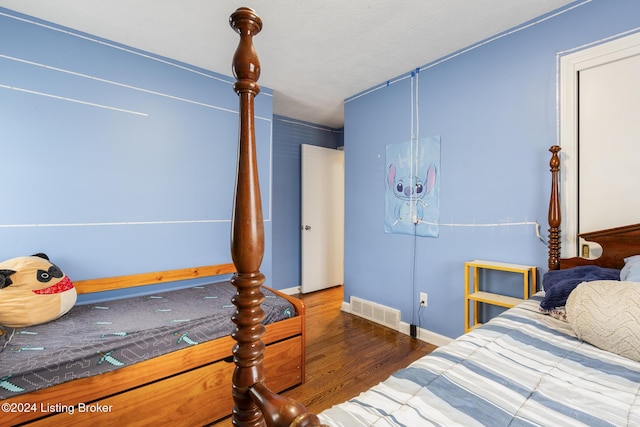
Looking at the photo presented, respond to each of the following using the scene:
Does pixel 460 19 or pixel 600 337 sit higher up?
pixel 460 19

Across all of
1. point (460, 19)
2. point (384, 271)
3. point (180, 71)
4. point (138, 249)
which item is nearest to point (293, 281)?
point (384, 271)

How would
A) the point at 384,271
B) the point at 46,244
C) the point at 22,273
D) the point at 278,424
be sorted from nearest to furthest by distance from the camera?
the point at 278,424 → the point at 22,273 → the point at 46,244 → the point at 384,271

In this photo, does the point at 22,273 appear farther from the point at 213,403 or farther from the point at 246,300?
the point at 246,300

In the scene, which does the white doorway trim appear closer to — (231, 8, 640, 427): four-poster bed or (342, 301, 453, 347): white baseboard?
(231, 8, 640, 427): four-poster bed

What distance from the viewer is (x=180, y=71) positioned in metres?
2.62

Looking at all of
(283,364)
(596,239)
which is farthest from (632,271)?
(283,364)

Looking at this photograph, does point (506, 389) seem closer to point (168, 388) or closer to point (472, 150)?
point (168, 388)

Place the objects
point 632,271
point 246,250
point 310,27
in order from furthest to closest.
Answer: point 310,27
point 632,271
point 246,250

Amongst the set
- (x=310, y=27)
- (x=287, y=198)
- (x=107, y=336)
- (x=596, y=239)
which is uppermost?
(x=310, y=27)

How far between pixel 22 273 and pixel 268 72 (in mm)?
2386

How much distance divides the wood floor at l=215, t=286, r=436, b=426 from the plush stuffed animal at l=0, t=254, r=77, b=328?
1.22 metres

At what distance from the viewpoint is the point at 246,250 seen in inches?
26.2

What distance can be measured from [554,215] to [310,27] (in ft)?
6.88

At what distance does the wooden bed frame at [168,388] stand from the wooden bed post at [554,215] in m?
1.74
